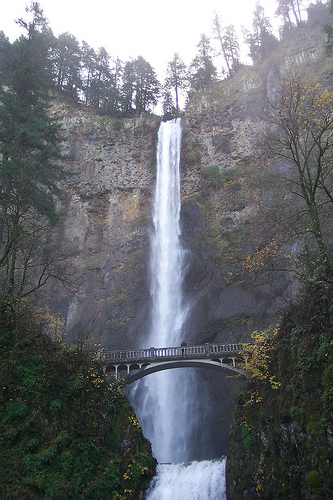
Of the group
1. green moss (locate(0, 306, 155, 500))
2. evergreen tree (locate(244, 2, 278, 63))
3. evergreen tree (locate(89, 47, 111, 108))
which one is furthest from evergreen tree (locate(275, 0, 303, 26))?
green moss (locate(0, 306, 155, 500))

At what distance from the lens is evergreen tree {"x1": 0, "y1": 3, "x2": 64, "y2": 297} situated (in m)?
16.2

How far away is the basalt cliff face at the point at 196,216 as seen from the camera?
26.4 m

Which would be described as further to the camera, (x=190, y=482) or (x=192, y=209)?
(x=192, y=209)

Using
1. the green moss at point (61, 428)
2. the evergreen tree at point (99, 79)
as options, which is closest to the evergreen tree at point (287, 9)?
the evergreen tree at point (99, 79)

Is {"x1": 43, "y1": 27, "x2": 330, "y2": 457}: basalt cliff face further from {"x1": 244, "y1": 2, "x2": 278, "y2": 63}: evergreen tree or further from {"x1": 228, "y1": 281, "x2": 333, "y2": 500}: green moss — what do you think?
{"x1": 228, "y1": 281, "x2": 333, "y2": 500}: green moss

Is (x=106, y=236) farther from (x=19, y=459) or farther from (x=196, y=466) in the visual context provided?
(x=19, y=459)

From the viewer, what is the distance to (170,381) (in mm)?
26391

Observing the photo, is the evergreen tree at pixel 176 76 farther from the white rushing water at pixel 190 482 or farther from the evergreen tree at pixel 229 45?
the white rushing water at pixel 190 482

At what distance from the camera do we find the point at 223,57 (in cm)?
4481

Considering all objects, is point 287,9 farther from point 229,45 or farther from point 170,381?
point 170,381

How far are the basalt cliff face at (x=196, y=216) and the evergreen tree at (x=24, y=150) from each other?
603 cm

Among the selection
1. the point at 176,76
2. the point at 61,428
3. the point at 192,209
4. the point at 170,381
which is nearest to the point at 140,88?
the point at 176,76

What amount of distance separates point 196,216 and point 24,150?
1910cm

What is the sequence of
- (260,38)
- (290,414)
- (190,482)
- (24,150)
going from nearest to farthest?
(290,414)
(190,482)
(24,150)
(260,38)
